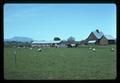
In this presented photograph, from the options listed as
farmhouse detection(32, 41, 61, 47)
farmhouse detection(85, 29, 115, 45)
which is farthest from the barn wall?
farmhouse detection(32, 41, 61, 47)

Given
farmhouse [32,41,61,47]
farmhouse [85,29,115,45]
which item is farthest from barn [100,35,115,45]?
farmhouse [32,41,61,47]

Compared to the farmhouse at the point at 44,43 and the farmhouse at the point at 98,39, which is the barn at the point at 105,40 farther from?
the farmhouse at the point at 44,43

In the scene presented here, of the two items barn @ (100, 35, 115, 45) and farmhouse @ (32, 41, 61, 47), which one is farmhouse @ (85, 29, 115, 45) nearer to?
barn @ (100, 35, 115, 45)

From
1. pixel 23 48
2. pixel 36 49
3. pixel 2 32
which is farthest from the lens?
pixel 36 49

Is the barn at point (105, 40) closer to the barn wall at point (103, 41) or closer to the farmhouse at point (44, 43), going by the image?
the barn wall at point (103, 41)

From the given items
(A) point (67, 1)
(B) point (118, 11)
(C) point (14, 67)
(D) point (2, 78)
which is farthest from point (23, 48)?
(B) point (118, 11)

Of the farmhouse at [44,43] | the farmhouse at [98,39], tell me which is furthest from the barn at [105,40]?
the farmhouse at [44,43]

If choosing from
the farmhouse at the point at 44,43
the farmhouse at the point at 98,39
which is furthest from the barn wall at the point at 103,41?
the farmhouse at the point at 44,43

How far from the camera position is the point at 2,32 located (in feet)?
9.62

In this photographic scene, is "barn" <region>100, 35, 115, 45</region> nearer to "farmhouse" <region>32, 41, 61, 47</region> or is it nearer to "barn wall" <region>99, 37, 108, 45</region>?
"barn wall" <region>99, 37, 108, 45</region>

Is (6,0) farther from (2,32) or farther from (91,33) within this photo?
(91,33)

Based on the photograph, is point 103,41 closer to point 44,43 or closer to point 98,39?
point 98,39

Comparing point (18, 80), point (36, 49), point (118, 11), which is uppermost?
point (118, 11)

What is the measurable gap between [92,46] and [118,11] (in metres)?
0.65
